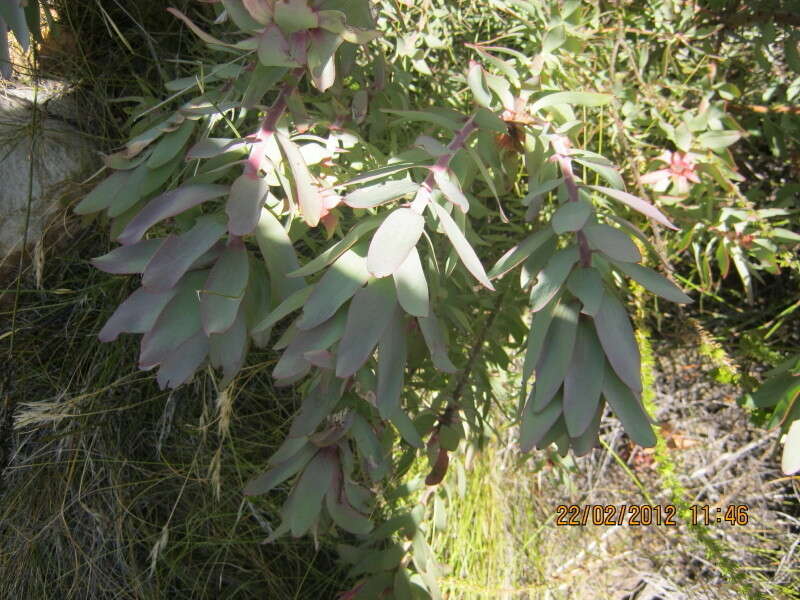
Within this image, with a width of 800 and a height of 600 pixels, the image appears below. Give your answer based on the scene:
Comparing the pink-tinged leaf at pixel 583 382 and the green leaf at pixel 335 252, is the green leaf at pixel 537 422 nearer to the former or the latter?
the pink-tinged leaf at pixel 583 382

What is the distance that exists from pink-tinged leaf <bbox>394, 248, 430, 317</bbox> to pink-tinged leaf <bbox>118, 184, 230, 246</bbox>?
236mm

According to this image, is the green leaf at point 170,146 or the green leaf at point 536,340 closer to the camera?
the green leaf at point 536,340

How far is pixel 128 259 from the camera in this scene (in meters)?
0.74

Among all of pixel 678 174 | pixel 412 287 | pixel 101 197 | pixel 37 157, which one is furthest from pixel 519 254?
pixel 37 157

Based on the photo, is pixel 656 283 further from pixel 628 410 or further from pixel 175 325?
pixel 175 325

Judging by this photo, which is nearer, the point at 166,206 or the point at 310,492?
the point at 166,206

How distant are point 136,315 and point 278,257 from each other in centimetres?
16

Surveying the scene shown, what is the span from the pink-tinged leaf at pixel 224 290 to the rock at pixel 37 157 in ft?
2.90

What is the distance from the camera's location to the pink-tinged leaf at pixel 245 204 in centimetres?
68

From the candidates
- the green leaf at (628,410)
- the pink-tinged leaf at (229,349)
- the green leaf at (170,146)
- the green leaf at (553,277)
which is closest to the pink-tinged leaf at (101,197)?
the green leaf at (170,146)

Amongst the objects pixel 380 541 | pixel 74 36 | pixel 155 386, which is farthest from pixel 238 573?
pixel 74 36

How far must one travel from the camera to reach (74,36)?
1435 mm

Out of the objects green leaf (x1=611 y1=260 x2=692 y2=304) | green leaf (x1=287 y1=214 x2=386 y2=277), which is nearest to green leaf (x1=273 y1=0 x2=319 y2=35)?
green leaf (x1=287 y1=214 x2=386 y2=277)

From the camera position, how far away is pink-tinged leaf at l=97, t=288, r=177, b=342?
705 mm
